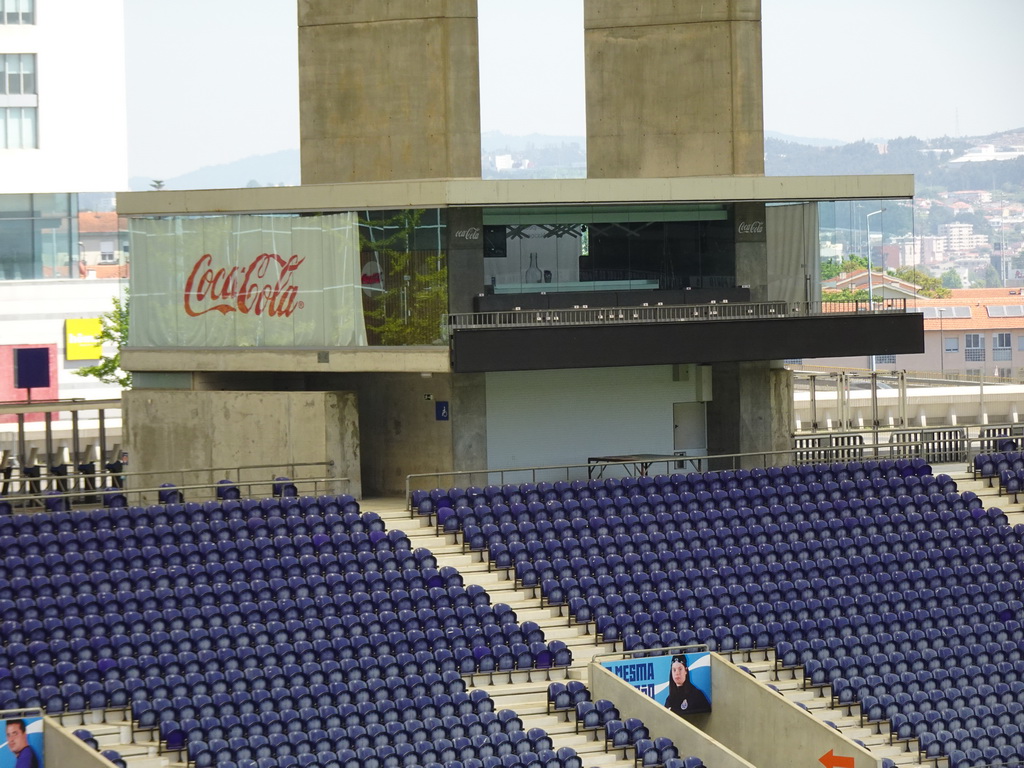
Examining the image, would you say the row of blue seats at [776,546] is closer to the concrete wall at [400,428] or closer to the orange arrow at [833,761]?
the concrete wall at [400,428]

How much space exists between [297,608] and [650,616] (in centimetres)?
523

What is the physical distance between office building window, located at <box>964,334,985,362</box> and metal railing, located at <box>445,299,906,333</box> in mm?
85943

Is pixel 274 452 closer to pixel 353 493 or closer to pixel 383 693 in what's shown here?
Answer: pixel 353 493

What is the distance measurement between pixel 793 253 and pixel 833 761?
11.0 meters

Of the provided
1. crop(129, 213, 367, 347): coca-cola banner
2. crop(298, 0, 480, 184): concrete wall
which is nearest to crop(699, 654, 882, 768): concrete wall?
crop(129, 213, 367, 347): coca-cola banner

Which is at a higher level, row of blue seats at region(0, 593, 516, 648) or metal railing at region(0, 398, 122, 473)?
metal railing at region(0, 398, 122, 473)

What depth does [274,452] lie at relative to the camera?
27203 millimetres

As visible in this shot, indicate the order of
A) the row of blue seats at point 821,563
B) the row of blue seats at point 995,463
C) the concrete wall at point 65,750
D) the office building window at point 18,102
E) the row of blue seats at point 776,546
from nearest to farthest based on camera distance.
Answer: the concrete wall at point 65,750 < the row of blue seats at point 821,563 < the row of blue seats at point 776,546 < the row of blue seats at point 995,463 < the office building window at point 18,102

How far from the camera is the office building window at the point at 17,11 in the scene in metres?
76.8

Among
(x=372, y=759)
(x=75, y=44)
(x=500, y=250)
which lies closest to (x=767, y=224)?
(x=500, y=250)

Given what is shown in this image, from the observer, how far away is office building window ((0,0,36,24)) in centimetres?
7675

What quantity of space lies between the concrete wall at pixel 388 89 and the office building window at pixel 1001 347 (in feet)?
294

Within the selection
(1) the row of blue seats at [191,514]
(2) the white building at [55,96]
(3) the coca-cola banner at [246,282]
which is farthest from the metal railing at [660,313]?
(2) the white building at [55,96]

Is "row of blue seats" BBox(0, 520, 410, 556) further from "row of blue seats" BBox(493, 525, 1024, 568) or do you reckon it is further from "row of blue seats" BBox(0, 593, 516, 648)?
"row of blue seats" BBox(493, 525, 1024, 568)
